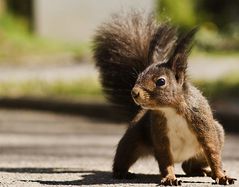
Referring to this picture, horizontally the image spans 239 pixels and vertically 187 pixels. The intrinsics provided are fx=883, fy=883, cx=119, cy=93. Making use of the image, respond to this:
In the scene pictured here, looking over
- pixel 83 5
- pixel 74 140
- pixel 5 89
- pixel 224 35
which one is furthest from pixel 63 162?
pixel 224 35

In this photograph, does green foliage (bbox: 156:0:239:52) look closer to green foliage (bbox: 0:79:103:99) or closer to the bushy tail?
green foliage (bbox: 0:79:103:99)

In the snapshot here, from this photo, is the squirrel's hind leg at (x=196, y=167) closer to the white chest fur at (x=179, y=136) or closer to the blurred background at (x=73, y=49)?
the white chest fur at (x=179, y=136)

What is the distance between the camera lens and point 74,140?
402 inches

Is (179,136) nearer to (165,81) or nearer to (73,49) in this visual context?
(165,81)

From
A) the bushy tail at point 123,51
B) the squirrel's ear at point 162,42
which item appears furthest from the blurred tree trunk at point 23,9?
the squirrel's ear at point 162,42

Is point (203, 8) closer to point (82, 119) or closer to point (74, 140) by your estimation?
point (82, 119)

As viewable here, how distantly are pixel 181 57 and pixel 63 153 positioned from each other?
302 cm

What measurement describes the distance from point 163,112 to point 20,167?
5.63ft

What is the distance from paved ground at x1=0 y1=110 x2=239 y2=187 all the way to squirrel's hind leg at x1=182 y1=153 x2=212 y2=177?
0.12 m

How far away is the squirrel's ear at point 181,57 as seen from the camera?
588cm

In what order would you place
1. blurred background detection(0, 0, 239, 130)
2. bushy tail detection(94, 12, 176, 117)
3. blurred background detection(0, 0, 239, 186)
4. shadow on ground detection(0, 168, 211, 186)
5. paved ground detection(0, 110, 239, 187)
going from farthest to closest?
blurred background detection(0, 0, 239, 130) → blurred background detection(0, 0, 239, 186) → bushy tail detection(94, 12, 176, 117) → paved ground detection(0, 110, 239, 187) → shadow on ground detection(0, 168, 211, 186)

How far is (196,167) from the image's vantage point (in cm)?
651

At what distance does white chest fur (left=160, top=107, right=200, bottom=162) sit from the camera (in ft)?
19.4

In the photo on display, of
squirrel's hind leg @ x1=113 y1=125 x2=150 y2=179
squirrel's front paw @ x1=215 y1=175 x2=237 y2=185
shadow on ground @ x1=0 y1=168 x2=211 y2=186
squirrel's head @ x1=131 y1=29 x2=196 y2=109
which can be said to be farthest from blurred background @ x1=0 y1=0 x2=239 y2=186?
squirrel's head @ x1=131 y1=29 x2=196 y2=109
